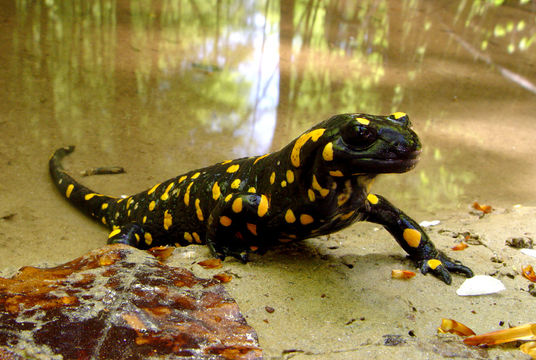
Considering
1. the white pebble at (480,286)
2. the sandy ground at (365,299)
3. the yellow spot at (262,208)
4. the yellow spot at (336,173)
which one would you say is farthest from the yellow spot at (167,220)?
the white pebble at (480,286)

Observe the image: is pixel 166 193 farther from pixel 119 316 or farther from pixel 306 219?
pixel 119 316

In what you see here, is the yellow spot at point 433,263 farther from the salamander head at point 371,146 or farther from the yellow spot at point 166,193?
the yellow spot at point 166,193

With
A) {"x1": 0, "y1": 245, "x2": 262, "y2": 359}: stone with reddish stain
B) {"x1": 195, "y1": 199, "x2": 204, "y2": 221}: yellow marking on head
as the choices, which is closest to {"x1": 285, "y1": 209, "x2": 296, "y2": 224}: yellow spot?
{"x1": 0, "y1": 245, "x2": 262, "y2": 359}: stone with reddish stain

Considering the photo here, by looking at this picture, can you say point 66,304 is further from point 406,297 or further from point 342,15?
point 342,15

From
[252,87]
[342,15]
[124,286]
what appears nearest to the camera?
[124,286]

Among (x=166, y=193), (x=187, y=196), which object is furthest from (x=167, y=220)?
(x=187, y=196)

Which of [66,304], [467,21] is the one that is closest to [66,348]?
[66,304]
